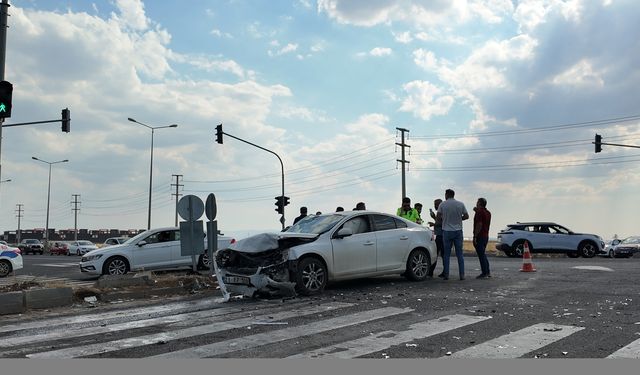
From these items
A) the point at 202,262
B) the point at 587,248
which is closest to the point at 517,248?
the point at 587,248

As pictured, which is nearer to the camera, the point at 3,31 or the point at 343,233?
the point at 343,233

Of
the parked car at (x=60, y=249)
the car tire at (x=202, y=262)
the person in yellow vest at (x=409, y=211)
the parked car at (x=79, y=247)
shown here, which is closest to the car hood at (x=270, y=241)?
the person in yellow vest at (x=409, y=211)

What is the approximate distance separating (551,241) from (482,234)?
15.0 m

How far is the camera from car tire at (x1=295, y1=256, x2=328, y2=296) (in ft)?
34.1

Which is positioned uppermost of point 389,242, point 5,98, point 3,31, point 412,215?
point 3,31

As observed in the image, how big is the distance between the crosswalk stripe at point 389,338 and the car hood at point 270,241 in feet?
→ 11.6

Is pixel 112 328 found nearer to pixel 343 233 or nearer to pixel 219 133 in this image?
pixel 343 233

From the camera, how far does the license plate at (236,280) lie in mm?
10352

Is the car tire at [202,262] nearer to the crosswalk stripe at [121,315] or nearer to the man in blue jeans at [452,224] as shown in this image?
the crosswalk stripe at [121,315]

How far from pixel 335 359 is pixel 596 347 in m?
2.77

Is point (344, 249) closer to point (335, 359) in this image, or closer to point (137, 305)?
point (137, 305)

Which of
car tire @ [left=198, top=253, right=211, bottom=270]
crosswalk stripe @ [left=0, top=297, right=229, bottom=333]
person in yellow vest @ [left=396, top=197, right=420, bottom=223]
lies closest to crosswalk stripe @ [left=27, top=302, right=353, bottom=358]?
crosswalk stripe @ [left=0, top=297, right=229, bottom=333]

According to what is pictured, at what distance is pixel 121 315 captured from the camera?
29.7 feet

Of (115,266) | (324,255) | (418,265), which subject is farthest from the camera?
(115,266)
